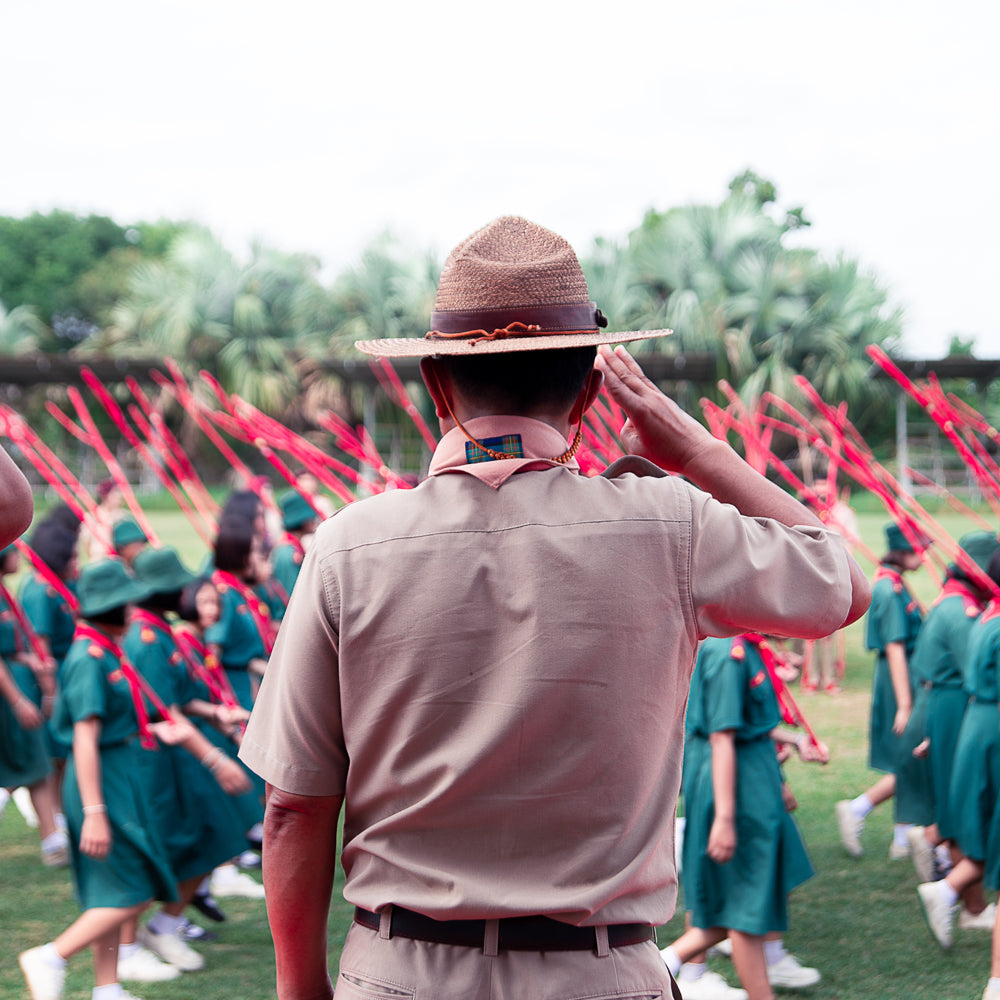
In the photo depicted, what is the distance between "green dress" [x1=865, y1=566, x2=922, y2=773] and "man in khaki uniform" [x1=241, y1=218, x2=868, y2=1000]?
15.7 ft

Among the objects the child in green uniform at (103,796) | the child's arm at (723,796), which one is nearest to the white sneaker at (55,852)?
the child in green uniform at (103,796)

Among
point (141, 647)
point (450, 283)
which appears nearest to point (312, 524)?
point (141, 647)

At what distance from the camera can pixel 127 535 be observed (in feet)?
23.1

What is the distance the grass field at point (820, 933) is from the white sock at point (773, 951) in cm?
16

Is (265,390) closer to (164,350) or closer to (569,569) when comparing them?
(164,350)

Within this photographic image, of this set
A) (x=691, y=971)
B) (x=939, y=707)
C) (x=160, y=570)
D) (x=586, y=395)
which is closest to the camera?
(x=586, y=395)

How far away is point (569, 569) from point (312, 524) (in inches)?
267

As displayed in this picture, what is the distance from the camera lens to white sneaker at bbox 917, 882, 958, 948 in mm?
4711

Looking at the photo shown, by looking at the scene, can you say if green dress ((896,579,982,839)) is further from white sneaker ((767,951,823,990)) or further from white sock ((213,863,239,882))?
white sock ((213,863,239,882))

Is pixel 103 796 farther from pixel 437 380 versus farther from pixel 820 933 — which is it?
pixel 437 380

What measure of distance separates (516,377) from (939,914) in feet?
12.8

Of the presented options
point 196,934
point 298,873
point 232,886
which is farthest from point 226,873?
point 298,873

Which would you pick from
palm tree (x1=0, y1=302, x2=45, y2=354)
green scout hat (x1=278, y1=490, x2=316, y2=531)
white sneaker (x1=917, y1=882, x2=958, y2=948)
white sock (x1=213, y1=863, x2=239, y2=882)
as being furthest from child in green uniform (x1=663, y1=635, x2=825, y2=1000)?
palm tree (x1=0, y1=302, x2=45, y2=354)

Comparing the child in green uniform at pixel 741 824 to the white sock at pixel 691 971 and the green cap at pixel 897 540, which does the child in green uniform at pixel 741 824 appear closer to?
the white sock at pixel 691 971
